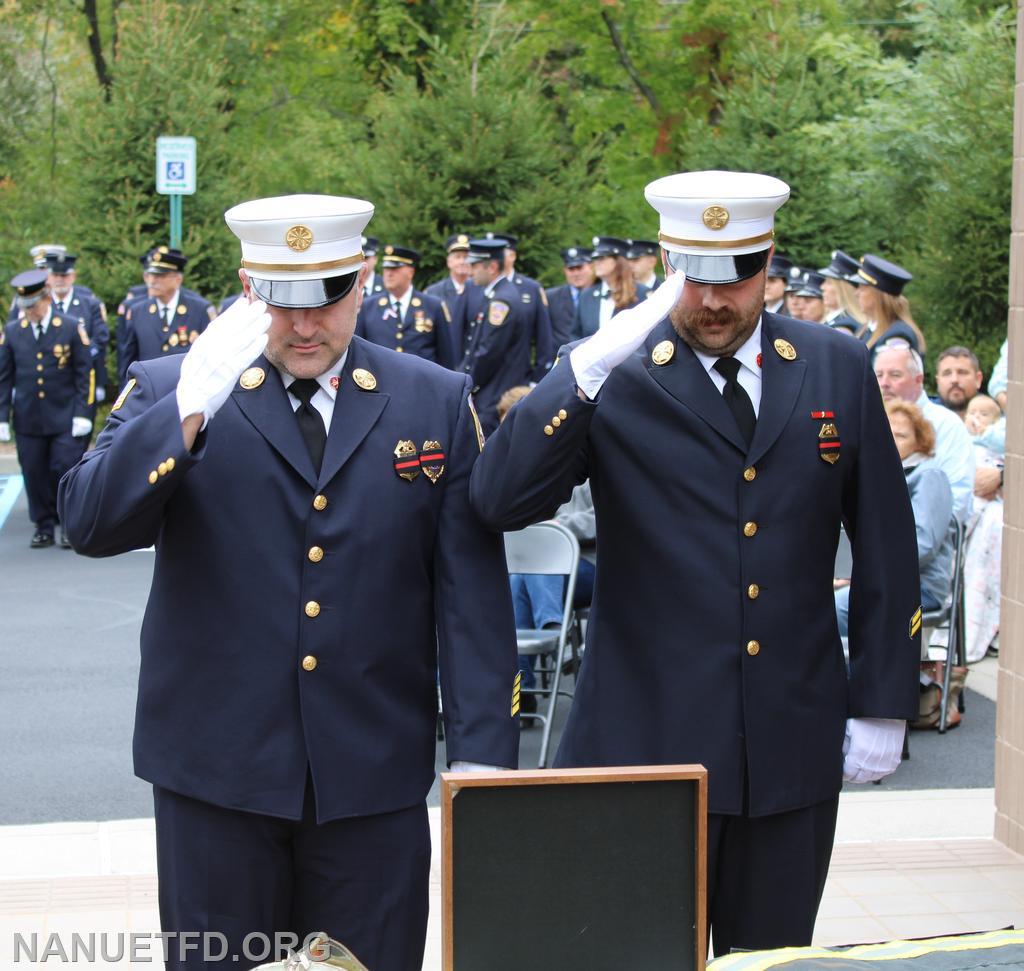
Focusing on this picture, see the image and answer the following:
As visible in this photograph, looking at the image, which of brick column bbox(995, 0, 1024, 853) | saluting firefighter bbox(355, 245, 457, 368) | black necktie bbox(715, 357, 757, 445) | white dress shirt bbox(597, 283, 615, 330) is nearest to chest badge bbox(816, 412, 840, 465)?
black necktie bbox(715, 357, 757, 445)

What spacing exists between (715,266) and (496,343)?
10863 mm

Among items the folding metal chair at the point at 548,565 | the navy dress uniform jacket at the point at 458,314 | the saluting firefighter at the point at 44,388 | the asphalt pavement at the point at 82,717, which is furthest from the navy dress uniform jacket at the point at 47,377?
the folding metal chair at the point at 548,565

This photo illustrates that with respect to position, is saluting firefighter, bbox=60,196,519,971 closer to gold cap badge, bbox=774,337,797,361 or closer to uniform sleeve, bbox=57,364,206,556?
uniform sleeve, bbox=57,364,206,556

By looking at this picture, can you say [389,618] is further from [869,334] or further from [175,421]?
[869,334]

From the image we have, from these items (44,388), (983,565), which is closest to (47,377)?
(44,388)

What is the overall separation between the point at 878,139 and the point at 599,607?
1469 centimetres

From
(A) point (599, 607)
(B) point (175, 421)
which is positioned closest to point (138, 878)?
(A) point (599, 607)

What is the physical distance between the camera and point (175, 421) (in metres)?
2.64

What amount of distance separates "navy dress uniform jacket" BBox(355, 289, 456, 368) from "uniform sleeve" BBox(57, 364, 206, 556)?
10289mm

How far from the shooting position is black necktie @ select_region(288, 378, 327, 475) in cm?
291

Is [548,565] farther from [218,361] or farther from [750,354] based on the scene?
[218,361]

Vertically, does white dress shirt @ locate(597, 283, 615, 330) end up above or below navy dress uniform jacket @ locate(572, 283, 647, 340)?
above

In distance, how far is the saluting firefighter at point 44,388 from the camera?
1249 cm

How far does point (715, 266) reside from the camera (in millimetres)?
2984
